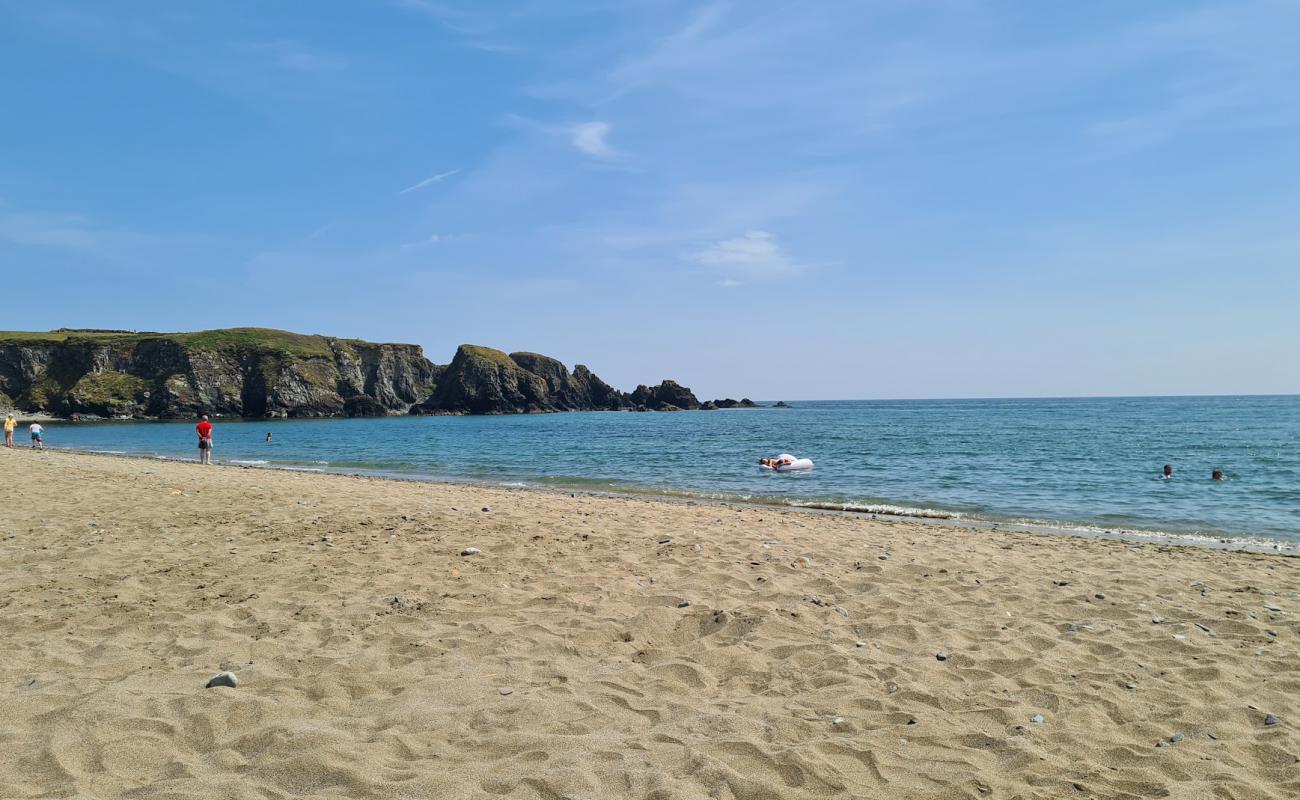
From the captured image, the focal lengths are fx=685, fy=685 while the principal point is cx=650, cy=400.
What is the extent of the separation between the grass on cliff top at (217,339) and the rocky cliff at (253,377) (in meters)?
0.18

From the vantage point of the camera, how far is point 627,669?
559 cm

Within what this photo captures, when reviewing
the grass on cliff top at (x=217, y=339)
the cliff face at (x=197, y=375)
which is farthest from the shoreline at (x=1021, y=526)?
the grass on cliff top at (x=217, y=339)

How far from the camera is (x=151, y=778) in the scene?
3.81 meters

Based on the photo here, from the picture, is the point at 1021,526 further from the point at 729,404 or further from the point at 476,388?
the point at 729,404

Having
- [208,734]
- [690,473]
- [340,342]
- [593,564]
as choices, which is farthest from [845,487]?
[340,342]

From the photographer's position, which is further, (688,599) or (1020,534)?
(1020,534)

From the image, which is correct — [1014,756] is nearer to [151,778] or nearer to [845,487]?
[151,778]

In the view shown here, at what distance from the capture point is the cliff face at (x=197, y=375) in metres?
102

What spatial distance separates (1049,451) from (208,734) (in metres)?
39.3

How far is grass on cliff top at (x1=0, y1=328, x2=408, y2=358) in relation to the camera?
359 feet

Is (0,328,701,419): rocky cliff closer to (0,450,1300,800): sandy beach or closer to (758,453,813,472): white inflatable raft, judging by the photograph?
(758,453,813,472): white inflatable raft

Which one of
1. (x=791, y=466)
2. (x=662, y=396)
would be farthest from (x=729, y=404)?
(x=791, y=466)

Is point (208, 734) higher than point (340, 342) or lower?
lower

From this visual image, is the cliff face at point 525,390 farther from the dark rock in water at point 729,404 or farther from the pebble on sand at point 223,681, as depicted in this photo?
the pebble on sand at point 223,681
